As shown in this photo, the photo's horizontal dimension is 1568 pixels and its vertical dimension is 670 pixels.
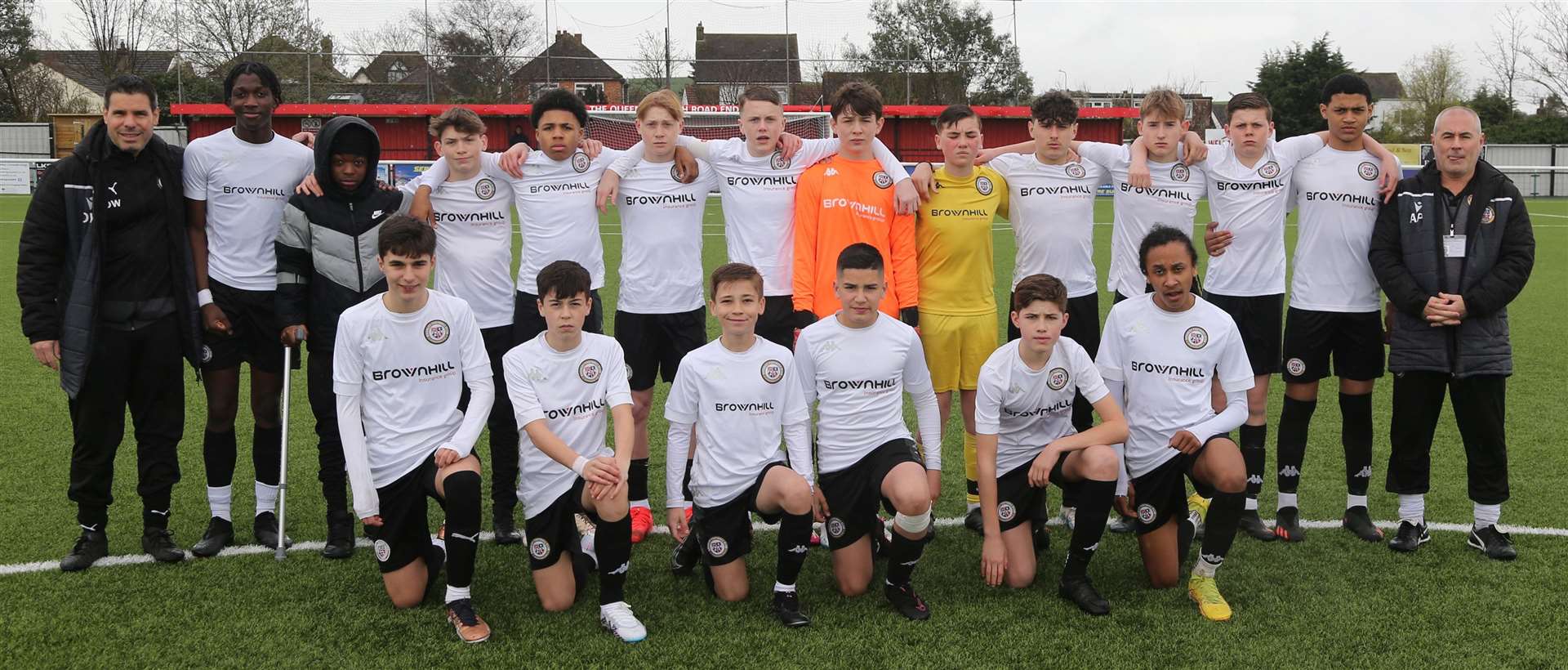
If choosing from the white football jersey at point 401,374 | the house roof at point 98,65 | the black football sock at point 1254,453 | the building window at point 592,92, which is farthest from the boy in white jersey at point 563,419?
the house roof at point 98,65

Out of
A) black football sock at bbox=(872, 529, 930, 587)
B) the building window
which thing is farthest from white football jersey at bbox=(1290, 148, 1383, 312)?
the building window

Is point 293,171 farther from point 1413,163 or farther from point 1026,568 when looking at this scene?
point 1413,163

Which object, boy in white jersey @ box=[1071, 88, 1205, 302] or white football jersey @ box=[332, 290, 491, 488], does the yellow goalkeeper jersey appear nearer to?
boy in white jersey @ box=[1071, 88, 1205, 302]

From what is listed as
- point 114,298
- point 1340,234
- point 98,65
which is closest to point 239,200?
point 114,298

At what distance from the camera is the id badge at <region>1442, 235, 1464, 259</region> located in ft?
15.5

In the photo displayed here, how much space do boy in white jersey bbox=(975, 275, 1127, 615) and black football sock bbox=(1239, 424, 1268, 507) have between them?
1203 mm

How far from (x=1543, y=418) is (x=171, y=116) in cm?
3791

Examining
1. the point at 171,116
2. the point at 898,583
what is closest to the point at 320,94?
the point at 171,116

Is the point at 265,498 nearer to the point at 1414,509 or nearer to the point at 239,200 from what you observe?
the point at 239,200

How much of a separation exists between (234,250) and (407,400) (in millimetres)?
1343

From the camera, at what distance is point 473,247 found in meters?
5.13

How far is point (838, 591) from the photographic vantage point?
4383mm

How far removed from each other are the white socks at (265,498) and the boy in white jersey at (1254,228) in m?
4.42

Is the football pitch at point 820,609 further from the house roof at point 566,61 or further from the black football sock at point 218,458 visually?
the house roof at point 566,61
